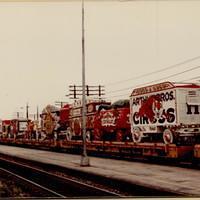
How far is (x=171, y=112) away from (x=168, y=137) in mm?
1298

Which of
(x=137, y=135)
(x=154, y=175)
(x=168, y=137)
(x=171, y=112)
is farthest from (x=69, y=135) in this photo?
(x=154, y=175)

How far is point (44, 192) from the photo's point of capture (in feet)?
56.3

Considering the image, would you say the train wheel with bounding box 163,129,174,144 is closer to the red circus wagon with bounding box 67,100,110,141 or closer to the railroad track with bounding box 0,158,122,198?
the railroad track with bounding box 0,158,122,198

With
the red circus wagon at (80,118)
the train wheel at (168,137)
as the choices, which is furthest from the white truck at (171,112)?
the red circus wagon at (80,118)

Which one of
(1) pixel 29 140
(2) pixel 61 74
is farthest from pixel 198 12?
(1) pixel 29 140

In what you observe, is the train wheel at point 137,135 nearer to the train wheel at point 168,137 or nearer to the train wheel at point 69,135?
the train wheel at point 168,137

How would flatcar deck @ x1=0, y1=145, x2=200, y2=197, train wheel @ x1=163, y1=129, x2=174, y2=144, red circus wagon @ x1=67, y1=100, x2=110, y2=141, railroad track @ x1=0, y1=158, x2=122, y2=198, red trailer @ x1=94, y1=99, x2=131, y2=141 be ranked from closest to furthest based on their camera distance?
flatcar deck @ x1=0, y1=145, x2=200, y2=197 → railroad track @ x1=0, y1=158, x2=122, y2=198 → train wheel @ x1=163, y1=129, x2=174, y2=144 → red trailer @ x1=94, y1=99, x2=131, y2=141 → red circus wagon @ x1=67, y1=100, x2=110, y2=141

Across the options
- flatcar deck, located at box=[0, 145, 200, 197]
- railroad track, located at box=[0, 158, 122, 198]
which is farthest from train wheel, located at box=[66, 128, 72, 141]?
railroad track, located at box=[0, 158, 122, 198]

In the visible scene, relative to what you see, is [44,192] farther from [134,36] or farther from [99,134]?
[99,134]

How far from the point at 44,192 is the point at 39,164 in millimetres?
11774

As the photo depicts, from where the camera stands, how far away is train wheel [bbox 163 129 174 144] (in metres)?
23.8

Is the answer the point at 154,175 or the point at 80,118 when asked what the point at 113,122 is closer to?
the point at 80,118

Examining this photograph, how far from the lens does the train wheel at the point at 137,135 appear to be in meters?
26.9

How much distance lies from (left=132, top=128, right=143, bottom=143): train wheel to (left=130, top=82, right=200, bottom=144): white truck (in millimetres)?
638
